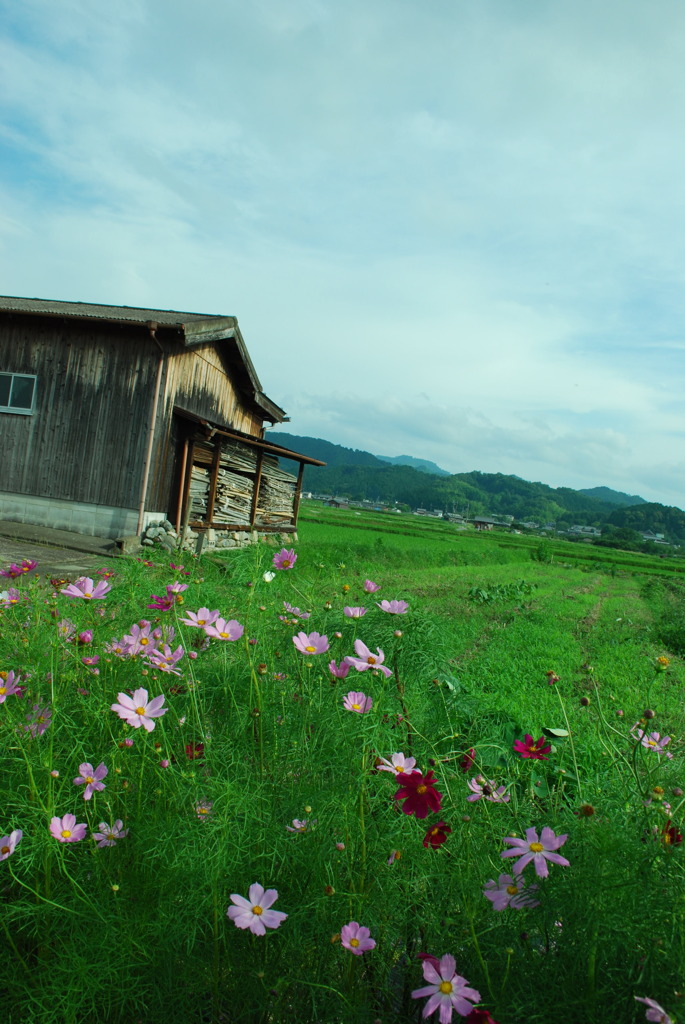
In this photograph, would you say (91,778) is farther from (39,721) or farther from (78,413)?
(78,413)

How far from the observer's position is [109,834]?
5.58ft

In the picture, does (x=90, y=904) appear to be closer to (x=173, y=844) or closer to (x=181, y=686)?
(x=173, y=844)

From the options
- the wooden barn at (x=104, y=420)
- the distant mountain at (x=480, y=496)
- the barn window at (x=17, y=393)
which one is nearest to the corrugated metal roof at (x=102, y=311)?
the wooden barn at (x=104, y=420)

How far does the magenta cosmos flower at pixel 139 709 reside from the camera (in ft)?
5.32

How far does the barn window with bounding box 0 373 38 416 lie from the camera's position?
1287 cm

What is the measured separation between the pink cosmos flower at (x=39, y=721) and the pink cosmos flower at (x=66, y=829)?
0.24m

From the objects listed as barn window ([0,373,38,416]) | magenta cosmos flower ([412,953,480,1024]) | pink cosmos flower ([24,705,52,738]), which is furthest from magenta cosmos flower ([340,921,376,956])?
barn window ([0,373,38,416])

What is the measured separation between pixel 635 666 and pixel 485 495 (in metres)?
168

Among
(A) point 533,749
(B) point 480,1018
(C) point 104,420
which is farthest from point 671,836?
(C) point 104,420

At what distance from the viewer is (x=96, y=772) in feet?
5.57

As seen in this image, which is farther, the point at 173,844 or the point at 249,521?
the point at 249,521

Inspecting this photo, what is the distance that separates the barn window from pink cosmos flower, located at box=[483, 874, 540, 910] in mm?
13322

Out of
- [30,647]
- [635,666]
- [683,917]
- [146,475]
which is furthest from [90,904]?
[146,475]

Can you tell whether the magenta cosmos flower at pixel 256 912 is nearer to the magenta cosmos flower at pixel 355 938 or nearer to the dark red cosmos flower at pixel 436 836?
the magenta cosmos flower at pixel 355 938
